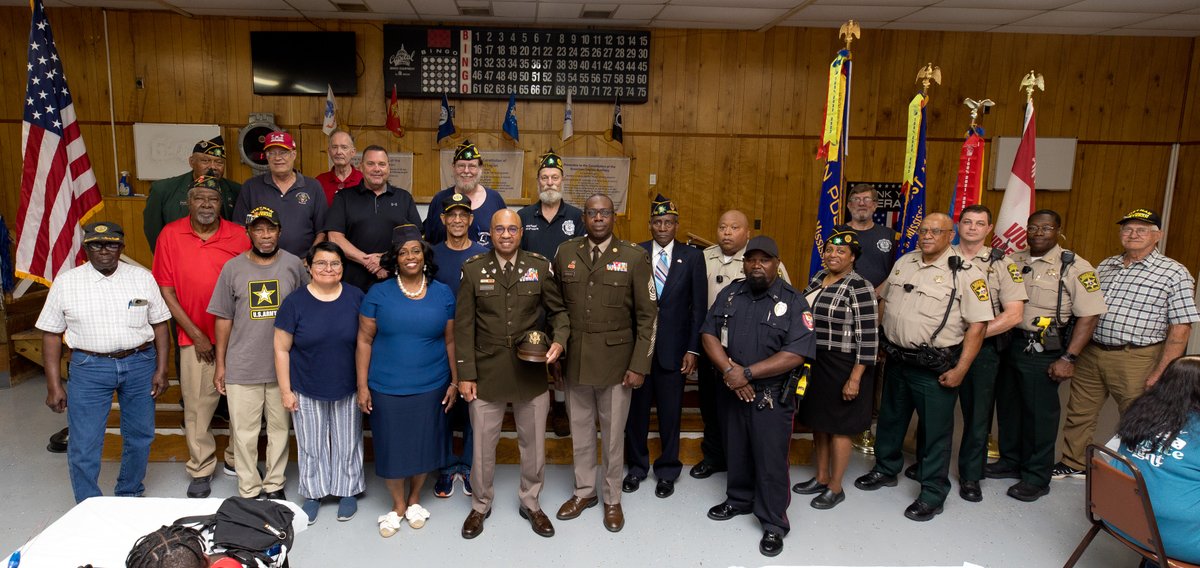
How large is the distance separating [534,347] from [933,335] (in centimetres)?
222

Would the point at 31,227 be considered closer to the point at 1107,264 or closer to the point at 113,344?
the point at 113,344

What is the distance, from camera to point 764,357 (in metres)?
3.20

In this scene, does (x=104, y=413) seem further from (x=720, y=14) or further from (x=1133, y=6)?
(x=1133, y=6)

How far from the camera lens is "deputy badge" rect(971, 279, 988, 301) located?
349cm

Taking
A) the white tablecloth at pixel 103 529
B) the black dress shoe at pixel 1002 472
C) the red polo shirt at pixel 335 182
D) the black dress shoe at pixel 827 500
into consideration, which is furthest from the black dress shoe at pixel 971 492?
the red polo shirt at pixel 335 182

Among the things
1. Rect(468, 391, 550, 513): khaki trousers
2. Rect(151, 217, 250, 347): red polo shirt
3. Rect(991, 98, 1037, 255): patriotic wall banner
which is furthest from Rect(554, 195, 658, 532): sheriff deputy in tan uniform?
Rect(991, 98, 1037, 255): patriotic wall banner

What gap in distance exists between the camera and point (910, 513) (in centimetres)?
359

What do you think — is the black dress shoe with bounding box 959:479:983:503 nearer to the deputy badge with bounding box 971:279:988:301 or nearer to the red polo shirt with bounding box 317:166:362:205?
the deputy badge with bounding box 971:279:988:301

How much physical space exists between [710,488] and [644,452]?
0.47 m

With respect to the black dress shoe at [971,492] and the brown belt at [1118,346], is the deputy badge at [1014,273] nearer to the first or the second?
the brown belt at [1118,346]

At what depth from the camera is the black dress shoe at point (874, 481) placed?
3.92m

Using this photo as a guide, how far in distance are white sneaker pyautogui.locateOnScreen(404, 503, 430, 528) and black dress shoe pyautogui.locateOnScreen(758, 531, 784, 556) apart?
69.9 inches

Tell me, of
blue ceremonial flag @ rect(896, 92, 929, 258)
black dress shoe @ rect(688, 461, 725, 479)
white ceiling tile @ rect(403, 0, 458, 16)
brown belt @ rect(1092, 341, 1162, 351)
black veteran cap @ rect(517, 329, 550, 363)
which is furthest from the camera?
white ceiling tile @ rect(403, 0, 458, 16)

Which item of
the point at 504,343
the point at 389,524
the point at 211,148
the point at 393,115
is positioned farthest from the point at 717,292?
the point at 393,115
